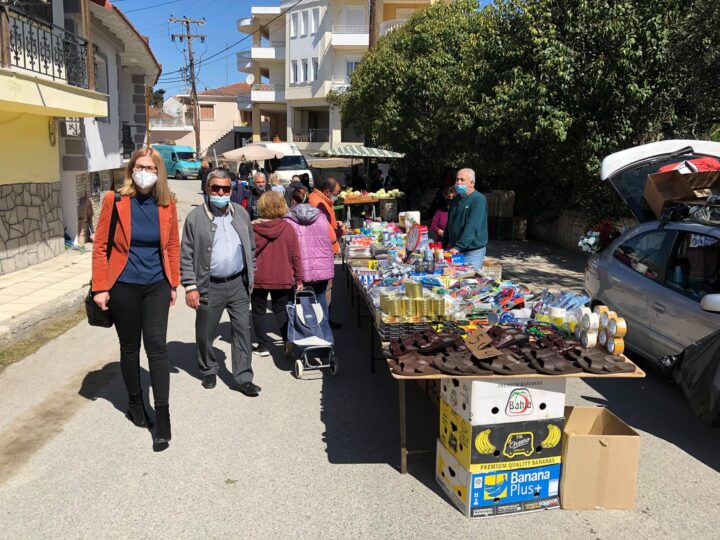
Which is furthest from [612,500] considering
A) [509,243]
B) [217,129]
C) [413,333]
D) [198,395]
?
[217,129]

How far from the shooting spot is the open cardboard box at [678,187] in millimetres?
6203

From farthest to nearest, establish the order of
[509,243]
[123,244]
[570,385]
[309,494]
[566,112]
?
[509,243], [566,112], [570,385], [123,244], [309,494]

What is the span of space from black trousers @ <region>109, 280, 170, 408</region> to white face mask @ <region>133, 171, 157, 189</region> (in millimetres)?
714

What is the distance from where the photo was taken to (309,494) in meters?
3.95

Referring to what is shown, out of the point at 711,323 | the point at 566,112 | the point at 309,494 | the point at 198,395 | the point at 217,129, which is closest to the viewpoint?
the point at 309,494

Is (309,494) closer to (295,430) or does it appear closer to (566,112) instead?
(295,430)

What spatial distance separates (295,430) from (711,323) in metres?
3.41

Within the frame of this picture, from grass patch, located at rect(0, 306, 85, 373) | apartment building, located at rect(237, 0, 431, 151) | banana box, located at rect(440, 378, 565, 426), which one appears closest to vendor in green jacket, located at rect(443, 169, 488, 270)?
banana box, located at rect(440, 378, 565, 426)

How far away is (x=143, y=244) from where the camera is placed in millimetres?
4492

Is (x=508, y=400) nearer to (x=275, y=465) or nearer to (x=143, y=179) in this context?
(x=275, y=465)

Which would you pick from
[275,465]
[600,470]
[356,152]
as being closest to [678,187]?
[600,470]

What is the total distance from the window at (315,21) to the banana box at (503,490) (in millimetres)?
44791

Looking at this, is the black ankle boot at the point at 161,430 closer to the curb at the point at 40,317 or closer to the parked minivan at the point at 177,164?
the curb at the point at 40,317

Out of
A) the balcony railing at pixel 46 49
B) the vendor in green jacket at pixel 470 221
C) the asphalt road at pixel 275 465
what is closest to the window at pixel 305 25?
the balcony railing at pixel 46 49
